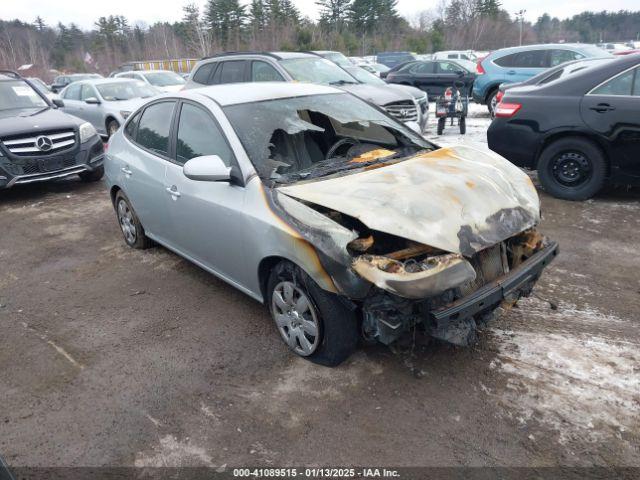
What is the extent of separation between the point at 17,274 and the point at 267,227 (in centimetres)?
333

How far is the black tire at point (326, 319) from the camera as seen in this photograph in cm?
284

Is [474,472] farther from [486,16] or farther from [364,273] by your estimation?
[486,16]

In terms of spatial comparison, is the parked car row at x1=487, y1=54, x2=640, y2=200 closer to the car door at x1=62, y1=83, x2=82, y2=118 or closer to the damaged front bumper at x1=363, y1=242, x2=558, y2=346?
the damaged front bumper at x1=363, y1=242, x2=558, y2=346

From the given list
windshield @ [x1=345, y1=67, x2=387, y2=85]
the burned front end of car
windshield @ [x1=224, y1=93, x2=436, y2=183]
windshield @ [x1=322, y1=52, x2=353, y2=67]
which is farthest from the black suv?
windshield @ [x1=322, y1=52, x2=353, y2=67]

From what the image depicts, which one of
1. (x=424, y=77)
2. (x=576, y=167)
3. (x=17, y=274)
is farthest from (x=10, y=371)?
(x=424, y=77)

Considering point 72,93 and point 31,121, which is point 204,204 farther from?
point 72,93

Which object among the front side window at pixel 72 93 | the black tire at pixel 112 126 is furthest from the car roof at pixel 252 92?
the front side window at pixel 72 93

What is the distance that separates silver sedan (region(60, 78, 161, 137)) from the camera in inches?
430

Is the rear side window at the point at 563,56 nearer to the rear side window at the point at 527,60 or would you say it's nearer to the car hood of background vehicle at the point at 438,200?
the rear side window at the point at 527,60

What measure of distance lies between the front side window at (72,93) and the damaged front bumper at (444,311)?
39.6 ft

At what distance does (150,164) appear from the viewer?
4285mm

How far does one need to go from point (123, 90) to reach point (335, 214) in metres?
10.6

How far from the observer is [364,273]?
2.52 meters

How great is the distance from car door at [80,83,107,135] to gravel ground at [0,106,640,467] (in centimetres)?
776
